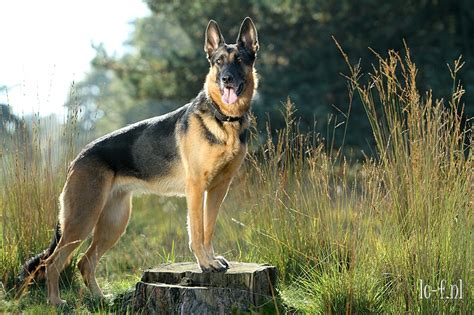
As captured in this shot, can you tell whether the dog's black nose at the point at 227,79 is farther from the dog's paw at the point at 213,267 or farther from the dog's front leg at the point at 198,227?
the dog's paw at the point at 213,267

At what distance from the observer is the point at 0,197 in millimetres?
7156

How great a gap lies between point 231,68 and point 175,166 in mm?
1008

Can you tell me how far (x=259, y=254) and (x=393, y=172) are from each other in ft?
5.43

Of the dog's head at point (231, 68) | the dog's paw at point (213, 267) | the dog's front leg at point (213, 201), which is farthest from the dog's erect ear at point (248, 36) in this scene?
the dog's paw at point (213, 267)

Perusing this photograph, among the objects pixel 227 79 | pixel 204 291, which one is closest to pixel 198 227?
pixel 204 291

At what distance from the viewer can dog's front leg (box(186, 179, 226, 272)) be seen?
17.8ft

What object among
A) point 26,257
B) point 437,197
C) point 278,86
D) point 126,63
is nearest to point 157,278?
point 26,257

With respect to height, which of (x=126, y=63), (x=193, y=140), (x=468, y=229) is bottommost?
(x=468, y=229)

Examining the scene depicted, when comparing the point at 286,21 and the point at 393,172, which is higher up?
the point at 286,21

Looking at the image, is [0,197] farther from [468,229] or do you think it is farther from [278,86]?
[278,86]

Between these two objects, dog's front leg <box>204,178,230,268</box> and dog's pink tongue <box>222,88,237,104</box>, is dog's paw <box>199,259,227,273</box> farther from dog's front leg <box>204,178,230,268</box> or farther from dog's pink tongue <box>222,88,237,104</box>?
dog's pink tongue <box>222,88,237,104</box>

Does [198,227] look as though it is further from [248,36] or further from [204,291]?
[248,36]

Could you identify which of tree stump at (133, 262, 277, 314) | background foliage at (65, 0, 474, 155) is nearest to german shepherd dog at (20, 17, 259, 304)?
tree stump at (133, 262, 277, 314)

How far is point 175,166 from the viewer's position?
19.6 feet
